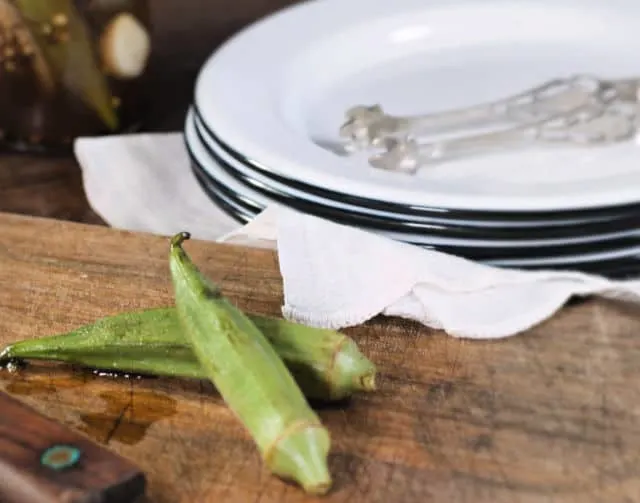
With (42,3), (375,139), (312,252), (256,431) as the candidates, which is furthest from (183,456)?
(42,3)

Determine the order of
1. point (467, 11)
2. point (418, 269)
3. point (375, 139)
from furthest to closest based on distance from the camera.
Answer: point (467, 11) < point (375, 139) < point (418, 269)

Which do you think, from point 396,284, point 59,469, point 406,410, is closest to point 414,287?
point 396,284

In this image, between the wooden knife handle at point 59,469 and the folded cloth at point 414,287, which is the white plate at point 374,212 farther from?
the wooden knife handle at point 59,469

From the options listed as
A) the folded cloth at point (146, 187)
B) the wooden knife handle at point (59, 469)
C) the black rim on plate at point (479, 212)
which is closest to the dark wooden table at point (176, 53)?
the folded cloth at point (146, 187)

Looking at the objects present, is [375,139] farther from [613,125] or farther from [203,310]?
[203,310]

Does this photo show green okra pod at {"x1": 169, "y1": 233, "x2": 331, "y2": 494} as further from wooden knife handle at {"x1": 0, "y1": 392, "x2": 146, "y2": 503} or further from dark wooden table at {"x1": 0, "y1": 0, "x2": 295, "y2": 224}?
dark wooden table at {"x1": 0, "y1": 0, "x2": 295, "y2": 224}

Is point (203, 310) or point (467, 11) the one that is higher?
point (203, 310)
